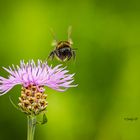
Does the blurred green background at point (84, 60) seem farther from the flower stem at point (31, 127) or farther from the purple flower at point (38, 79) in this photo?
the flower stem at point (31, 127)

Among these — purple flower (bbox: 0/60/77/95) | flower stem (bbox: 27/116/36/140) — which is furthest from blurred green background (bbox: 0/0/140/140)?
flower stem (bbox: 27/116/36/140)

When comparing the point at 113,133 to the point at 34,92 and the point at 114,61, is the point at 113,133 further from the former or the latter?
the point at 34,92

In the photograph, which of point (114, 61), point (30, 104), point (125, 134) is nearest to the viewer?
point (30, 104)

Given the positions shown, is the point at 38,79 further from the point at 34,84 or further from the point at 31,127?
the point at 31,127

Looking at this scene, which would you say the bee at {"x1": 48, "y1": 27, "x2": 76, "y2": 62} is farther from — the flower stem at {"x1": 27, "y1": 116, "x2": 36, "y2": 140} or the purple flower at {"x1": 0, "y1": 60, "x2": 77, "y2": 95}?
the flower stem at {"x1": 27, "y1": 116, "x2": 36, "y2": 140}

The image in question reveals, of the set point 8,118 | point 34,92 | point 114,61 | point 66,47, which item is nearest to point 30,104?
point 34,92

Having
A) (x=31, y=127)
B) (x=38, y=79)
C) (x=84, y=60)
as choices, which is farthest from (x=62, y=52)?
(x=84, y=60)
